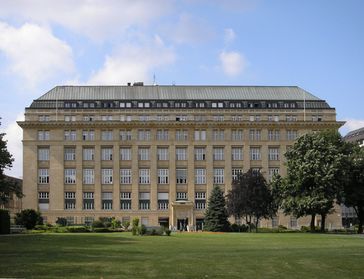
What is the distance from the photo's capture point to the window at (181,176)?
124 metres

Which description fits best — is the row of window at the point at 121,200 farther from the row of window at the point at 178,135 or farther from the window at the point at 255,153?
the window at the point at 255,153

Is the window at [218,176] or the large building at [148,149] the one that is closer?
the large building at [148,149]

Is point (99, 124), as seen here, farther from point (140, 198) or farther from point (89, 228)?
point (89, 228)

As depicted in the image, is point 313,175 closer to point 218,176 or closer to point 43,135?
point 218,176

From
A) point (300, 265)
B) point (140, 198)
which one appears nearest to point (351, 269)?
point (300, 265)

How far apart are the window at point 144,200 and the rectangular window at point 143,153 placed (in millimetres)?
6631

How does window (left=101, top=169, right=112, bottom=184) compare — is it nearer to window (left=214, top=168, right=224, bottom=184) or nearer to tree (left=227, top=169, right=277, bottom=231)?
window (left=214, top=168, right=224, bottom=184)

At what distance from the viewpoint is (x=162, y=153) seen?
124812 millimetres

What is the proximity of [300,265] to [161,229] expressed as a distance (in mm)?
43425

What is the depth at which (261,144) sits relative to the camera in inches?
4936

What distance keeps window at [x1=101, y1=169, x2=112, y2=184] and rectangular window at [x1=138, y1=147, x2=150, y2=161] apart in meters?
6.35

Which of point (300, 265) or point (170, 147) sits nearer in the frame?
point (300, 265)

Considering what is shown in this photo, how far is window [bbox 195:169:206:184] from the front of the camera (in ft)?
408

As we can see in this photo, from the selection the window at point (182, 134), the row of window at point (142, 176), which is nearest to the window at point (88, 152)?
the row of window at point (142, 176)
